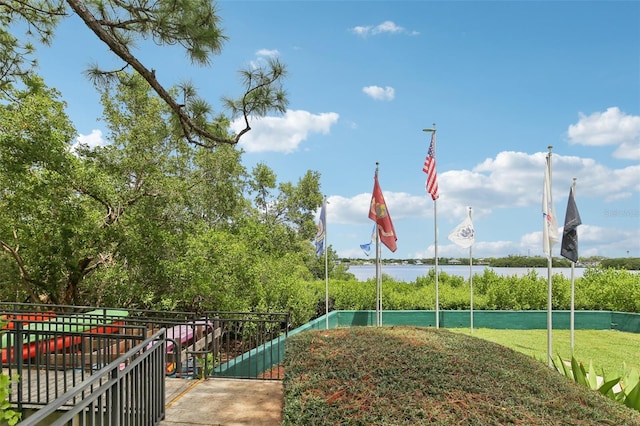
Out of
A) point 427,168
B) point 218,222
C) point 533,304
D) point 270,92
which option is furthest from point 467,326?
point 270,92

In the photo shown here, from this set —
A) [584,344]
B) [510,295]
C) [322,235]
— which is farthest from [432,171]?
[510,295]

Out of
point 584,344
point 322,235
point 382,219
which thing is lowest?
point 584,344

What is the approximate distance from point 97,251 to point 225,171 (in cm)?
587

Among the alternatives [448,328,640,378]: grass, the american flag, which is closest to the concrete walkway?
[448,328,640,378]: grass

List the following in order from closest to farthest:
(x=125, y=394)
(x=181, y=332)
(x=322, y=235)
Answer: (x=125, y=394) → (x=181, y=332) → (x=322, y=235)

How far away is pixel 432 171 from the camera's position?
11688mm

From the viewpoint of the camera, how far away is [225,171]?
16.4m

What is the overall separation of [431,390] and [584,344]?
11.5 metres

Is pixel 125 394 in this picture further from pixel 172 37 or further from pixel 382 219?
pixel 382 219

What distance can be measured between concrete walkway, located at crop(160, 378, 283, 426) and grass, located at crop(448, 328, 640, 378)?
6.93m

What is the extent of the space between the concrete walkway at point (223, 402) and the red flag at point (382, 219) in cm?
553

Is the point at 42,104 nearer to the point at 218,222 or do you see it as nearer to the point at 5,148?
the point at 5,148

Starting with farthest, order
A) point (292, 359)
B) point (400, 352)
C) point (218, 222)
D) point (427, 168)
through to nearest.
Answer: point (218, 222)
point (427, 168)
point (292, 359)
point (400, 352)

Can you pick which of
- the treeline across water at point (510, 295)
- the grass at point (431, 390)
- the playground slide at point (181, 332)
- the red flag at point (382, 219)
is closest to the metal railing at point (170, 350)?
the playground slide at point (181, 332)
